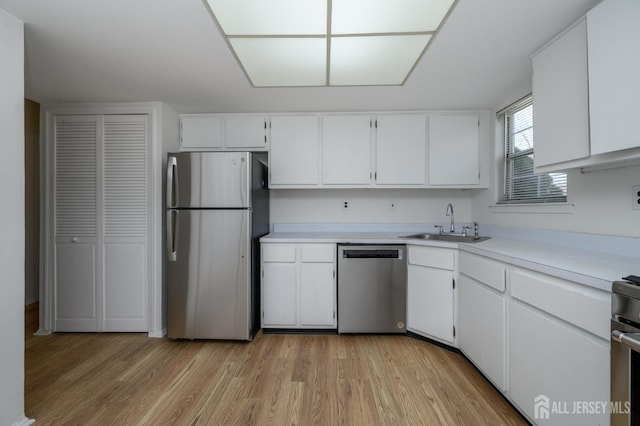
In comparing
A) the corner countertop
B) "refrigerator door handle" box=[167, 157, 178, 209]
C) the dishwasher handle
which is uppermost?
"refrigerator door handle" box=[167, 157, 178, 209]

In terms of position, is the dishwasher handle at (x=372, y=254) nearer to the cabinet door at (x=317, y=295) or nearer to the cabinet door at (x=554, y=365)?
the cabinet door at (x=317, y=295)

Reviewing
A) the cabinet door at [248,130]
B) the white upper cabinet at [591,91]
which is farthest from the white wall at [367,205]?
the white upper cabinet at [591,91]

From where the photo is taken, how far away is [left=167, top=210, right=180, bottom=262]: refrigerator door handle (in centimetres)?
232

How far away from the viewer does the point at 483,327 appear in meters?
1.79

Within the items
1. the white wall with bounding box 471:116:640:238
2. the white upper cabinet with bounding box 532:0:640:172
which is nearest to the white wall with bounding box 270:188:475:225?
the white wall with bounding box 471:116:640:238

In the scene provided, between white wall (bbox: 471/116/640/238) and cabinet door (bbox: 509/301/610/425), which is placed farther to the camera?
white wall (bbox: 471/116/640/238)

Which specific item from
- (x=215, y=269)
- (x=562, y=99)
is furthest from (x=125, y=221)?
(x=562, y=99)

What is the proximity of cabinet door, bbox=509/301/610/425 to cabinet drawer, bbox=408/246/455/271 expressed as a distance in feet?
2.16

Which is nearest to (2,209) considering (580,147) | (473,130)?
(580,147)

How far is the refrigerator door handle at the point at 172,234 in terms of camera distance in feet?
7.63

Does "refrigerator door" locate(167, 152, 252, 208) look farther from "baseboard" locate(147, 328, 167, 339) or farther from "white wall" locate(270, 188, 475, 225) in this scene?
"baseboard" locate(147, 328, 167, 339)

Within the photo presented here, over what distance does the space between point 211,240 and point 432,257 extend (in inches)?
75.4

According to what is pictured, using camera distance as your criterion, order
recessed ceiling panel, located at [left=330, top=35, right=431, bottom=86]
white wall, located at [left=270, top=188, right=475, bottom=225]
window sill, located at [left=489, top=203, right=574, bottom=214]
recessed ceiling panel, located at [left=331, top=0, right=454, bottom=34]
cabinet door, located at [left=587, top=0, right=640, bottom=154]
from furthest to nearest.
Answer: white wall, located at [left=270, top=188, right=475, bottom=225] → window sill, located at [left=489, top=203, right=574, bottom=214] → recessed ceiling panel, located at [left=330, top=35, right=431, bottom=86] → recessed ceiling panel, located at [left=331, top=0, right=454, bottom=34] → cabinet door, located at [left=587, top=0, right=640, bottom=154]

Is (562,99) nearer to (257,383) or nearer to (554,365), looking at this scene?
(554,365)
